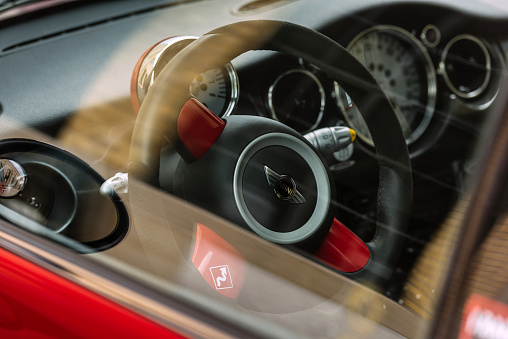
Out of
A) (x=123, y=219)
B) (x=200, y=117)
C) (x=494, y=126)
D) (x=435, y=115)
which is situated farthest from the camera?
(x=435, y=115)

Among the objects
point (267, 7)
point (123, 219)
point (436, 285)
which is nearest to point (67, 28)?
point (267, 7)

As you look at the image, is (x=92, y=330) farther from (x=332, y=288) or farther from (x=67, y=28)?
(x=67, y=28)

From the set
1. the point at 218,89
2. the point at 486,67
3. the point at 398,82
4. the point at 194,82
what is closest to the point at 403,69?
the point at 398,82

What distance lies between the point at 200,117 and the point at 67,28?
914 mm

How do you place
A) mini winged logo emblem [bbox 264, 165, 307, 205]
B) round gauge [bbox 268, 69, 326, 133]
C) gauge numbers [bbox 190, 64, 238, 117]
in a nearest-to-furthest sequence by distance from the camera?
1. mini winged logo emblem [bbox 264, 165, 307, 205]
2. gauge numbers [bbox 190, 64, 238, 117]
3. round gauge [bbox 268, 69, 326, 133]

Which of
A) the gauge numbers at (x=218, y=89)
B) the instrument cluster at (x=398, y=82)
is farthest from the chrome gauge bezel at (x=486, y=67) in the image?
the gauge numbers at (x=218, y=89)

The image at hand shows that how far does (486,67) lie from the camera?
2586 mm

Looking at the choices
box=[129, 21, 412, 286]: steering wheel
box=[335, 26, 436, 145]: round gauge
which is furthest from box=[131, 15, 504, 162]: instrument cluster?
box=[129, 21, 412, 286]: steering wheel

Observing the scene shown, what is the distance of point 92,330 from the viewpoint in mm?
1174

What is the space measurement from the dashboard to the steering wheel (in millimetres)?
67

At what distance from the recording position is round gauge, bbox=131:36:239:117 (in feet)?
5.13

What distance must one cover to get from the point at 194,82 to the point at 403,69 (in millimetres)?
1318

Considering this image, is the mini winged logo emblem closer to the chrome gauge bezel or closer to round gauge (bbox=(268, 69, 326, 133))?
round gauge (bbox=(268, 69, 326, 133))

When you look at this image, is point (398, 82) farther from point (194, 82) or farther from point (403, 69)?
point (194, 82)
